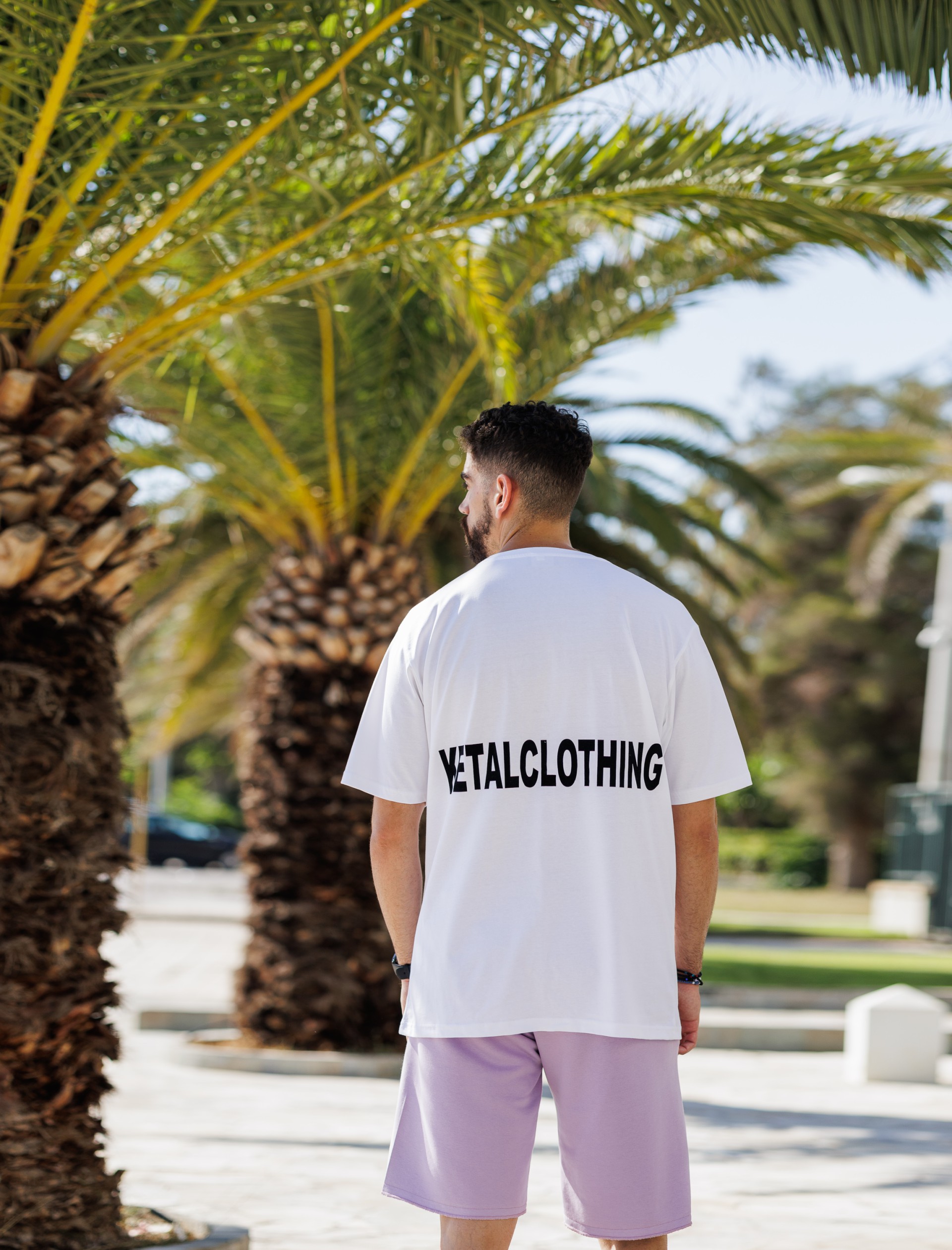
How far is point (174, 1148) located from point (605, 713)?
196 inches

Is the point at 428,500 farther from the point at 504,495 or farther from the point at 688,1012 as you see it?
the point at 688,1012

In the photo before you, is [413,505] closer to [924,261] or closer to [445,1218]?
[924,261]

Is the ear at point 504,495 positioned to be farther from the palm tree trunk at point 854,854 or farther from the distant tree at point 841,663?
the palm tree trunk at point 854,854

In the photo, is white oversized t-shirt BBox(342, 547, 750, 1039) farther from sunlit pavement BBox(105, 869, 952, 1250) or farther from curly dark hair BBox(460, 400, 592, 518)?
sunlit pavement BBox(105, 869, 952, 1250)

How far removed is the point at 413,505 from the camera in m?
9.64

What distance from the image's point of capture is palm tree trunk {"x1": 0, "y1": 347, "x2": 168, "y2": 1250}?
4.45 m

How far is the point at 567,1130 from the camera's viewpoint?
8.59ft

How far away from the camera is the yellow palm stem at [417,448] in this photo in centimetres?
856

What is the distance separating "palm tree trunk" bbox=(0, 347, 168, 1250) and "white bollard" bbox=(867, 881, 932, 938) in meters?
21.2

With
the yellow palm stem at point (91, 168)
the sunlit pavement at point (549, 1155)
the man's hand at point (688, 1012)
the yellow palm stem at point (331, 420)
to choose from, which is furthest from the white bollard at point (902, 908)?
the man's hand at point (688, 1012)

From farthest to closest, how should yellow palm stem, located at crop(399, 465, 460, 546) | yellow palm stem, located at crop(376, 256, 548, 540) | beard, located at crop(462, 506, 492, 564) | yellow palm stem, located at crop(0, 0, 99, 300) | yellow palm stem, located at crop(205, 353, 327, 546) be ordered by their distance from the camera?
yellow palm stem, located at crop(399, 465, 460, 546) < yellow palm stem, located at crop(205, 353, 327, 546) < yellow palm stem, located at crop(376, 256, 548, 540) < yellow palm stem, located at crop(0, 0, 99, 300) < beard, located at crop(462, 506, 492, 564)

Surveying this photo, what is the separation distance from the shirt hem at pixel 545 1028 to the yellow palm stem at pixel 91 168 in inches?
110


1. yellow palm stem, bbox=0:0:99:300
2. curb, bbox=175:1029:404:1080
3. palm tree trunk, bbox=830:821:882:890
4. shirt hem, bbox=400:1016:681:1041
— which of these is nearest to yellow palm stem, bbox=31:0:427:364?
yellow palm stem, bbox=0:0:99:300

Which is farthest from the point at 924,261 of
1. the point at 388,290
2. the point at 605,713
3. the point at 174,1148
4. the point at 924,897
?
the point at 924,897
